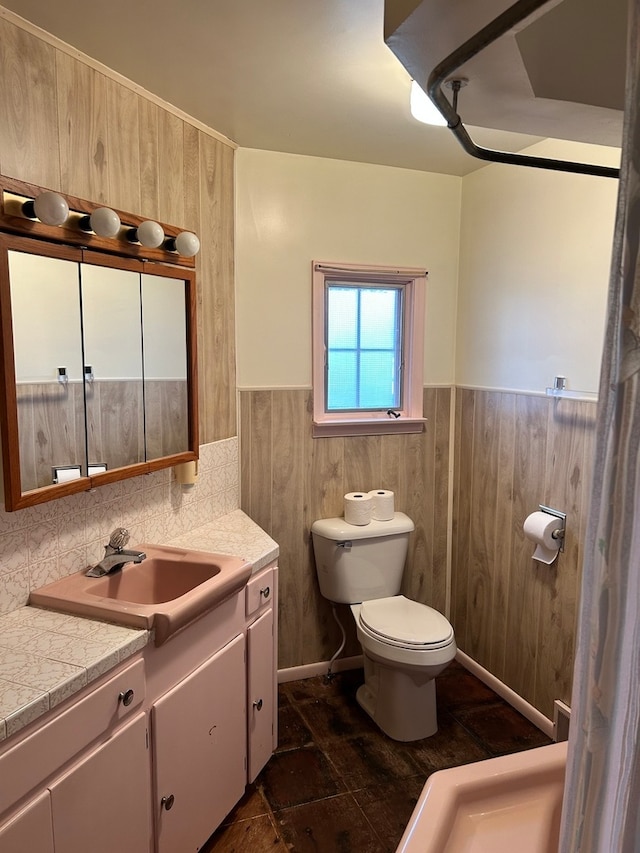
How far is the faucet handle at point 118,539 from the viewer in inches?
72.4

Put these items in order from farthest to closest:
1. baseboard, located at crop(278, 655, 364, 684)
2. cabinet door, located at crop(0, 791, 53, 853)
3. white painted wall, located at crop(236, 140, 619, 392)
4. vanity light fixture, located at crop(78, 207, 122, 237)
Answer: baseboard, located at crop(278, 655, 364, 684) → white painted wall, located at crop(236, 140, 619, 392) → vanity light fixture, located at crop(78, 207, 122, 237) → cabinet door, located at crop(0, 791, 53, 853)

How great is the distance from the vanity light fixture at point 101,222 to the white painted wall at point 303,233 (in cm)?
88

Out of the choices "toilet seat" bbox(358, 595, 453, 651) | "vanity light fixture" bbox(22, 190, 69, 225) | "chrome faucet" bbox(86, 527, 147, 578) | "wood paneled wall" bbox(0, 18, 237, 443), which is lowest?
Answer: "toilet seat" bbox(358, 595, 453, 651)

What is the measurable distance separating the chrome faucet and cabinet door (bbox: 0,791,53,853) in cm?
67

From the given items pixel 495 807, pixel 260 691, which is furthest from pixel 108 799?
pixel 495 807

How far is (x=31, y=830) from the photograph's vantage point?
3.82 ft

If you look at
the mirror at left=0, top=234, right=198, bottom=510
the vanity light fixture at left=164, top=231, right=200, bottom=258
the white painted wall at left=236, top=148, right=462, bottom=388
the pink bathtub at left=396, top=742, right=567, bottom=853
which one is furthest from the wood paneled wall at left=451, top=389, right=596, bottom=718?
the vanity light fixture at left=164, top=231, right=200, bottom=258

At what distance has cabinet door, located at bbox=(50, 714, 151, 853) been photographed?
1259 mm

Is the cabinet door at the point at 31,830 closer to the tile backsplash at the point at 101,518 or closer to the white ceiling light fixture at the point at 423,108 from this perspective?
the tile backsplash at the point at 101,518

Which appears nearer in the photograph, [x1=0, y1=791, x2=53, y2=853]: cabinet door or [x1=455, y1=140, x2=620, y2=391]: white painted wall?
[x1=0, y1=791, x2=53, y2=853]: cabinet door

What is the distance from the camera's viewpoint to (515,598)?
101 inches

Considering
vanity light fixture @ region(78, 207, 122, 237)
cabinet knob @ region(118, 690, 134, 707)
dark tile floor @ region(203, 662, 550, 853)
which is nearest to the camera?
cabinet knob @ region(118, 690, 134, 707)

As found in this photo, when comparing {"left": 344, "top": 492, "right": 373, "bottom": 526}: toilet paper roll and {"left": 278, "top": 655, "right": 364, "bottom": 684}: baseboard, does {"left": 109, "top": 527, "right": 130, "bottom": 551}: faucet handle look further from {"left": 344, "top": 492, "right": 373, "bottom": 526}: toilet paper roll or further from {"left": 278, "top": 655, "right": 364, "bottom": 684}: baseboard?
{"left": 278, "top": 655, "right": 364, "bottom": 684}: baseboard

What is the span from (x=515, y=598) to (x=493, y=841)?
1.67m
